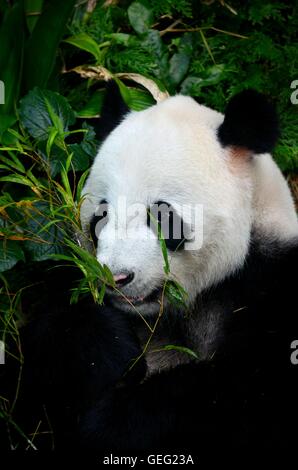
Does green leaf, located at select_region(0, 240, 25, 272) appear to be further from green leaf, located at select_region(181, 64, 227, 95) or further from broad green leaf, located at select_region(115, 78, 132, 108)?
green leaf, located at select_region(181, 64, 227, 95)

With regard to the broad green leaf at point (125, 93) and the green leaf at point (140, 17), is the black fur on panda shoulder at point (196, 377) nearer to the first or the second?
the broad green leaf at point (125, 93)

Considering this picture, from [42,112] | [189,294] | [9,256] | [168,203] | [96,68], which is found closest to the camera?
[168,203]

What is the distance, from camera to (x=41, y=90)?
174 inches

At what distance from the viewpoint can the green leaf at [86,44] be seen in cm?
→ 480

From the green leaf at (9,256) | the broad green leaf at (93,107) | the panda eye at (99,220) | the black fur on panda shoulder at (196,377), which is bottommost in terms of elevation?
the black fur on panda shoulder at (196,377)

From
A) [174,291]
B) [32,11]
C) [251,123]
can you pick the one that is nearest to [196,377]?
[174,291]

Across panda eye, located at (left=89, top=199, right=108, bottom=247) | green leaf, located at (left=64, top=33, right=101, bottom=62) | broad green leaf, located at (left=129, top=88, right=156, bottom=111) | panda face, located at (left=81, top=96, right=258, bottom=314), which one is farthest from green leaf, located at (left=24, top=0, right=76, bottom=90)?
panda eye, located at (left=89, top=199, right=108, bottom=247)

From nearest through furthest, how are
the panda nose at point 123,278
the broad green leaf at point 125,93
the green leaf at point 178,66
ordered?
the panda nose at point 123,278, the broad green leaf at point 125,93, the green leaf at point 178,66

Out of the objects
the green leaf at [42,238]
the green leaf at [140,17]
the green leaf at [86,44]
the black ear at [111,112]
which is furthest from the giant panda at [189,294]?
the green leaf at [140,17]

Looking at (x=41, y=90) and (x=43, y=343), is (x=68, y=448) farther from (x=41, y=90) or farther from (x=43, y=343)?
(x=41, y=90)

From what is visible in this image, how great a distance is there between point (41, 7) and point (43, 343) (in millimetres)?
2252

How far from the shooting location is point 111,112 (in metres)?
3.89

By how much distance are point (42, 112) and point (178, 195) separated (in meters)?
1.24

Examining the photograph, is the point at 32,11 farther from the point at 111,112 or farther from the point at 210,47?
the point at 111,112
